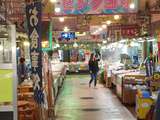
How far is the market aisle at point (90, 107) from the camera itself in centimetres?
1407

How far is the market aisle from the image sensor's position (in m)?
14.1

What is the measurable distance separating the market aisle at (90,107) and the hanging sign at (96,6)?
3.49m

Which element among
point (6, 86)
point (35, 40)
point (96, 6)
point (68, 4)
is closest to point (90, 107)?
point (96, 6)

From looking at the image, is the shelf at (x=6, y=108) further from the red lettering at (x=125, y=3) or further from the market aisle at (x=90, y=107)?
the red lettering at (x=125, y=3)

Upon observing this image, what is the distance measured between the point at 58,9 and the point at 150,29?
4.35 metres

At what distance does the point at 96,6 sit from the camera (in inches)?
617

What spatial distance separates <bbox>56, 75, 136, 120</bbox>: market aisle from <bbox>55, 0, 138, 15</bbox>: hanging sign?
349cm

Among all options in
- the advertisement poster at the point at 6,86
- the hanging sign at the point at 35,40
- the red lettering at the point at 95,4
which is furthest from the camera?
the red lettering at the point at 95,4

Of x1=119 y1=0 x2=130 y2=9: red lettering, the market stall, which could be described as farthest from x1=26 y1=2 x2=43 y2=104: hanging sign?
x1=119 y1=0 x2=130 y2=9: red lettering

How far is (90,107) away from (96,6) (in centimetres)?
374

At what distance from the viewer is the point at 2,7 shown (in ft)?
35.6

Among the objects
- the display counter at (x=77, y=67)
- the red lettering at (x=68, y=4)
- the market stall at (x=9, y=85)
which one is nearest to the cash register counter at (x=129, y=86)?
the red lettering at (x=68, y=4)

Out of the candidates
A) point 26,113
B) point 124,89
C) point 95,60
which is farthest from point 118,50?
point 26,113

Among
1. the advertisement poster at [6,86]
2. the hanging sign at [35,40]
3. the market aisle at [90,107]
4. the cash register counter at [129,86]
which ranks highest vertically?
the hanging sign at [35,40]
